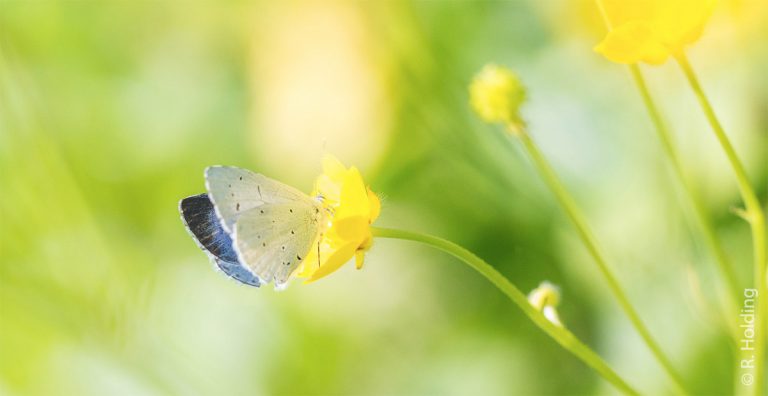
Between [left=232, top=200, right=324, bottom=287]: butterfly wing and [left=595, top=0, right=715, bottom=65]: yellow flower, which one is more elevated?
[left=595, top=0, right=715, bottom=65]: yellow flower

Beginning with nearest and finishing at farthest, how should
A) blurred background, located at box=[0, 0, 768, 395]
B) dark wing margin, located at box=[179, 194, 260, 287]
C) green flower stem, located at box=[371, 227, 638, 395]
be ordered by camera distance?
green flower stem, located at box=[371, 227, 638, 395] < dark wing margin, located at box=[179, 194, 260, 287] < blurred background, located at box=[0, 0, 768, 395]

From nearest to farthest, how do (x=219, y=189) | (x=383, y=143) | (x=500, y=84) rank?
(x=219, y=189) → (x=500, y=84) → (x=383, y=143)

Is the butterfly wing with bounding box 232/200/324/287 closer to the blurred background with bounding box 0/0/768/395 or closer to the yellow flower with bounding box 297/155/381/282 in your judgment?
the yellow flower with bounding box 297/155/381/282

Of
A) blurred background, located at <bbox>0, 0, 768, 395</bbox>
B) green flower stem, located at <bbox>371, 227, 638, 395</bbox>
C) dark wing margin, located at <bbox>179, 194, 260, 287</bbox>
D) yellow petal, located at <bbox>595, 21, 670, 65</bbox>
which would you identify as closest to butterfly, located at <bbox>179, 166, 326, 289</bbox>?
dark wing margin, located at <bbox>179, 194, 260, 287</bbox>

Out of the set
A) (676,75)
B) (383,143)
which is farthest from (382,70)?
(676,75)

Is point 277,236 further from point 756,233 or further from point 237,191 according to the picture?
point 756,233

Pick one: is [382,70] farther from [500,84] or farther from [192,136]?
[500,84]
